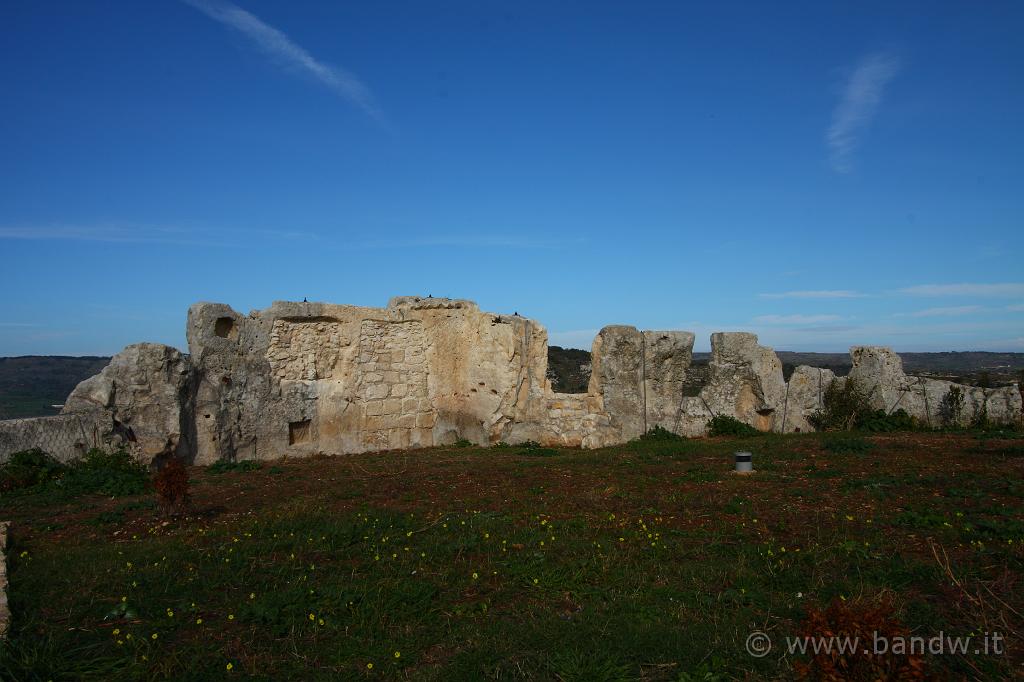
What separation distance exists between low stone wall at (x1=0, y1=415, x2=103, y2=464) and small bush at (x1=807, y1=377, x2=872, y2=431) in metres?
13.3

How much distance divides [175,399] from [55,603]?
266 inches

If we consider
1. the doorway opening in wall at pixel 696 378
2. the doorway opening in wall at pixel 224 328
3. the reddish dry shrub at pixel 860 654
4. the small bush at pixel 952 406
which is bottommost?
the reddish dry shrub at pixel 860 654

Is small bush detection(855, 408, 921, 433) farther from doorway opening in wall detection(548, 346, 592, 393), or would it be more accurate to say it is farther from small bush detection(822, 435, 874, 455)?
doorway opening in wall detection(548, 346, 592, 393)

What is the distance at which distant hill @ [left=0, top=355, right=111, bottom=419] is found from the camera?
56.3 feet

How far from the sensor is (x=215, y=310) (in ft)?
39.7

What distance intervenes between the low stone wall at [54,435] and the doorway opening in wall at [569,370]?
32.8ft

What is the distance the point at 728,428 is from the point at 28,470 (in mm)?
11595

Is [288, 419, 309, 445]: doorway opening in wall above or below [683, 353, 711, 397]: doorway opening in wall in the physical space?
below

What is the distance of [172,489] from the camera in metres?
7.01

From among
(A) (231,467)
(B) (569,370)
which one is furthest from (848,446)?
(B) (569,370)

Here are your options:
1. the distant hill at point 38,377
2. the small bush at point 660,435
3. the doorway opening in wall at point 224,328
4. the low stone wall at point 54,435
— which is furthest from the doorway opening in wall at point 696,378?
the distant hill at point 38,377

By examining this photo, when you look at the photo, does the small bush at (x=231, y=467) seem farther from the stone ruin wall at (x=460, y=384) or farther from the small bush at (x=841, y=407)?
the small bush at (x=841, y=407)

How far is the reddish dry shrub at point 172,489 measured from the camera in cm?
700

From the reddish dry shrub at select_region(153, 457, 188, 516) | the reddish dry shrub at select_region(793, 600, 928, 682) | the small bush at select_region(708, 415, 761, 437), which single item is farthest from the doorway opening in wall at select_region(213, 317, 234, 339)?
the reddish dry shrub at select_region(793, 600, 928, 682)
